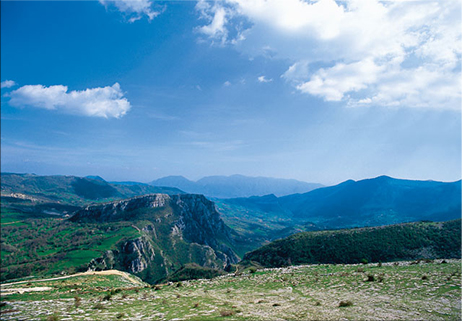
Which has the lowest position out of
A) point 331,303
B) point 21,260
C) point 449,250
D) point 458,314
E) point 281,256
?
point 21,260

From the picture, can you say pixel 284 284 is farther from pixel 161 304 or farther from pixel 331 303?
pixel 161 304

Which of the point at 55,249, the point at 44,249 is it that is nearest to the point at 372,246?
the point at 55,249

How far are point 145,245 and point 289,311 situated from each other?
568 feet

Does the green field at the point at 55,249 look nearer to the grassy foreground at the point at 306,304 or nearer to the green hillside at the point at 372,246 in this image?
the green hillside at the point at 372,246

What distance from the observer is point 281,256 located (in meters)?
72.1

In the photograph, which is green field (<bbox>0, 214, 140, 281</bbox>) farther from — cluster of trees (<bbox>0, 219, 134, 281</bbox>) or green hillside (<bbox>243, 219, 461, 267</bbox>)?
green hillside (<bbox>243, 219, 461, 267</bbox>)

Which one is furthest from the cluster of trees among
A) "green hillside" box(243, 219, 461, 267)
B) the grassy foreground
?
the grassy foreground

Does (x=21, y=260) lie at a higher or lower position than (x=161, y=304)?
lower

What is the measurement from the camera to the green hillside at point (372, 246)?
184 ft

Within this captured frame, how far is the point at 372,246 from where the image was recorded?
6412 cm

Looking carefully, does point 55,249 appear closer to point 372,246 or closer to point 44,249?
point 44,249

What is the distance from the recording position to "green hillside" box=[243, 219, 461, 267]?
2203 inches

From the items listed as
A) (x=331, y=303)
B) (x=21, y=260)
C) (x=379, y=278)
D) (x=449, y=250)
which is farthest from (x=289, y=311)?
(x=21, y=260)

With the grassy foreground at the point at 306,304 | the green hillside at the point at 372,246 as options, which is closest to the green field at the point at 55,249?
the green hillside at the point at 372,246
